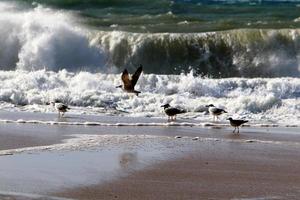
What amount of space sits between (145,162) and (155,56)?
1372 cm

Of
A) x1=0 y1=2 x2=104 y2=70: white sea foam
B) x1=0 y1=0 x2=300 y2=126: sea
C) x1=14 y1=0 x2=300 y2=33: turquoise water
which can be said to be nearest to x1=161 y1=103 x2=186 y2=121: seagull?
x1=0 y1=0 x2=300 y2=126: sea

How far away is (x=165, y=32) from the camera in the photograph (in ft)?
79.8

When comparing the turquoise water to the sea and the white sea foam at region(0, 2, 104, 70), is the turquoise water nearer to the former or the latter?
the sea

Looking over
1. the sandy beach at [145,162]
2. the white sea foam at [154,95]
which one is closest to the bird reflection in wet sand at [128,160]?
the sandy beach at [145,162]

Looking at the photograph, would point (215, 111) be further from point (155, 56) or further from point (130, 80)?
point (155, 56)

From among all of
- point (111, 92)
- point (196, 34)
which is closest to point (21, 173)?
point (111, 92)

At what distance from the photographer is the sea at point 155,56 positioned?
15812mm

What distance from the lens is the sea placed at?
1581 cm

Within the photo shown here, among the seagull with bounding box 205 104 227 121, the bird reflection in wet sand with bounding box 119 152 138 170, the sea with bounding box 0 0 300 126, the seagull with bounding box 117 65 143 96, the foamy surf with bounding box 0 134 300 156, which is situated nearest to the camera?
the bird reflection in wet sand with bounding box 119 152 138 170

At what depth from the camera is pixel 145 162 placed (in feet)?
29.7

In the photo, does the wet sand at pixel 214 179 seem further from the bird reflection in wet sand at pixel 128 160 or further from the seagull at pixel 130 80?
the seagull at pixel 130 80

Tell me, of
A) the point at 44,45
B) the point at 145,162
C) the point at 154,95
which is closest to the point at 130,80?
the point at 154,95

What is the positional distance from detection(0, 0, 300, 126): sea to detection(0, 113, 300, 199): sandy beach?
7.10 ft

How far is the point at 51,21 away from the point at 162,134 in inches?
516
